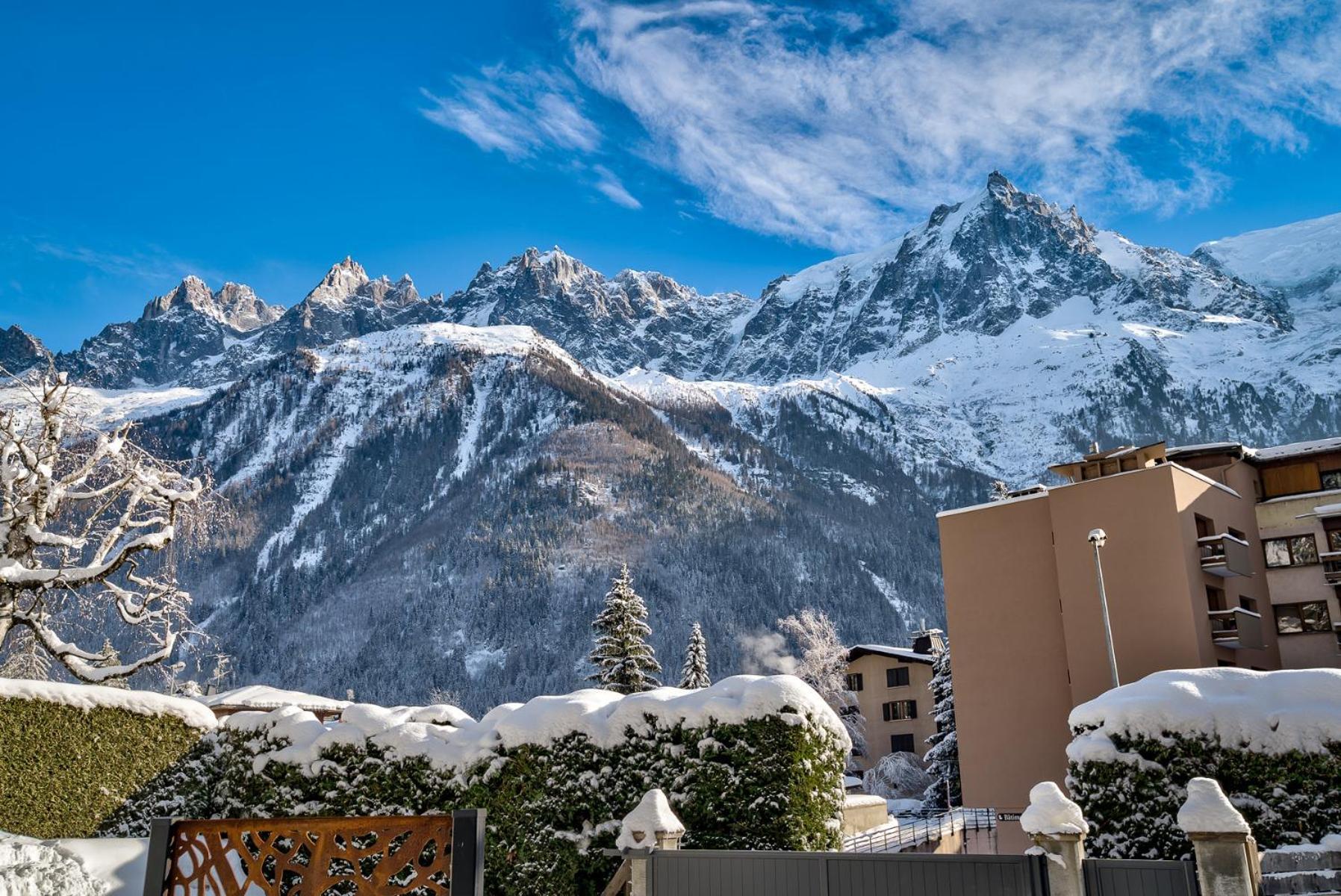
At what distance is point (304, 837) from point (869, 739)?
180 feet

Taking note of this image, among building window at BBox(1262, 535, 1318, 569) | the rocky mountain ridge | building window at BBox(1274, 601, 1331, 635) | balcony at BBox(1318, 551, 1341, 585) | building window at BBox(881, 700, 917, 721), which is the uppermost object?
the rocky mountain ridge

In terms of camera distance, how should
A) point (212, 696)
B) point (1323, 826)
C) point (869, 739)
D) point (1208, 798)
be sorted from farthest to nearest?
point (869, 739) < point (212, 696) < point (1323, 826) < point (1208, 798)

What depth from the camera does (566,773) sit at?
1290cm

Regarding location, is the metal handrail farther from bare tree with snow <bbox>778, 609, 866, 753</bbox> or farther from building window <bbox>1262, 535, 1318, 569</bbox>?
bare tree with snow <bbox>778, 609, 866, 753</bbox>

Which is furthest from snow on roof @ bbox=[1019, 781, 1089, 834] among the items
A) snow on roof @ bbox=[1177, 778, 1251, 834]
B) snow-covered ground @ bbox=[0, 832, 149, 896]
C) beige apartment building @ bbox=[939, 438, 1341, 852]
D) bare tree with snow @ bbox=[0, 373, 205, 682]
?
beige apartment building @ bbox=[939, 438, 1341, 852]

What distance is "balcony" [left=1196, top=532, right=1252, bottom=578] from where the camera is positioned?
88.7ft

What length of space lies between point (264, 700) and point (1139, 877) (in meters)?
36.1

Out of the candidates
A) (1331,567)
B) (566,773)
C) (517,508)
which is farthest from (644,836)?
(517,508)

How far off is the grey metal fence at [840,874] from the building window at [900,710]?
49.8 meters

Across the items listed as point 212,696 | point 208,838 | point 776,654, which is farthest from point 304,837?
point 776,654

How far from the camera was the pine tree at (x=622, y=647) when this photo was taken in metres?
41.3

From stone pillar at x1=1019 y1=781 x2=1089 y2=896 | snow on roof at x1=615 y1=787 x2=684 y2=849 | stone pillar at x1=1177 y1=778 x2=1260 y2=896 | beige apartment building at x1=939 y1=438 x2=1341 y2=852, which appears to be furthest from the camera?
beige apartment building at x1=939 y1=438 x2=1341 y2=852

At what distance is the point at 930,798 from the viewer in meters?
40.8

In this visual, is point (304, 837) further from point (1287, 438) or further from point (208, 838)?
point (1287, 438)
